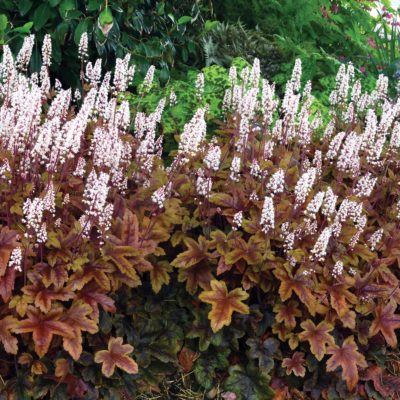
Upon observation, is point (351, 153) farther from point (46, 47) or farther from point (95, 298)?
point (46, 47)

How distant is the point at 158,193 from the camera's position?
2.89 metres

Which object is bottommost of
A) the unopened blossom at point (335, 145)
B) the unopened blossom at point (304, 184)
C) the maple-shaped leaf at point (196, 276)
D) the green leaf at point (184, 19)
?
the maple-shaped leaf at point (196, 276)

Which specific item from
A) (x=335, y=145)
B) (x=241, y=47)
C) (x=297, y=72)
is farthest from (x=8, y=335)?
(x=241, y=47)

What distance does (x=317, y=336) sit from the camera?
10.1 feet

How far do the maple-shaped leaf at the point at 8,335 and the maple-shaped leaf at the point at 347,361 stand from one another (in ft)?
4.95

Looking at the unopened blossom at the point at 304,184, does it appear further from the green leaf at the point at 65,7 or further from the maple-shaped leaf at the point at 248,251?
the green leaf at the point at 65,7

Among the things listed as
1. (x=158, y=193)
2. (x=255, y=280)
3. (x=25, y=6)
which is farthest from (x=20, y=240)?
(x=25, y=6)

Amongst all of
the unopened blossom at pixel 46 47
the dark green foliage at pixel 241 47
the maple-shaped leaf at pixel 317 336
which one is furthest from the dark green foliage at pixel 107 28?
the maple-shaped leaf at pixel 317 336

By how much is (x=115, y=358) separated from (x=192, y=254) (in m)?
0.65

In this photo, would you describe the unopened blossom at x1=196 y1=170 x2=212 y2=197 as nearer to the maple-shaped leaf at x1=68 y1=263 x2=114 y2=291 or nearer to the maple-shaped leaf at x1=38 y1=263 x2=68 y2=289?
the maple-shaped leaf at x1=68 y1=263 x2=114 y2=291

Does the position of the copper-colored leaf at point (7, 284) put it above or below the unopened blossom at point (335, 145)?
below

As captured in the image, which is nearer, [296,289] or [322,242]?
[322,242]

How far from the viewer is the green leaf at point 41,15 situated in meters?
4.83

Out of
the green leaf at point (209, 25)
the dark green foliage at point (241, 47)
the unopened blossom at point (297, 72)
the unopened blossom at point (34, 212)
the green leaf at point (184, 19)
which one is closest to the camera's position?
the unopened blossom at point (34, 212)
